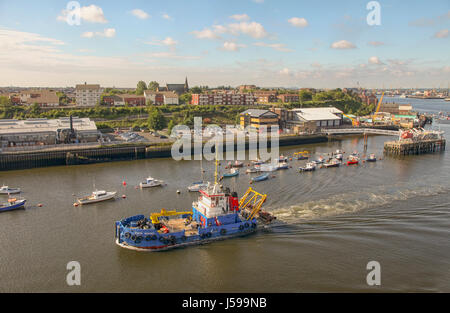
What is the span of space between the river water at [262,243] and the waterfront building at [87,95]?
44722 millimetres

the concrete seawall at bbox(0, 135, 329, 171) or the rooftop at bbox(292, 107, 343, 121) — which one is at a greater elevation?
the rooftop at bbox(292, 107, 343, 121)

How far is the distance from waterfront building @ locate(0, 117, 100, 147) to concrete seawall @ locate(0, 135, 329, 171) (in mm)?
4955

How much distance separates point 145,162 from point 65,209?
16.1 meters

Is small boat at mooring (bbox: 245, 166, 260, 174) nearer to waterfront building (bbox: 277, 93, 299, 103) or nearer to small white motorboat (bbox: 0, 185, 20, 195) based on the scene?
small white motorboat (bbox: 0, 185, 20, 195)

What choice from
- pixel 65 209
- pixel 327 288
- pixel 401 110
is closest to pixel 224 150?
pixel 65 209

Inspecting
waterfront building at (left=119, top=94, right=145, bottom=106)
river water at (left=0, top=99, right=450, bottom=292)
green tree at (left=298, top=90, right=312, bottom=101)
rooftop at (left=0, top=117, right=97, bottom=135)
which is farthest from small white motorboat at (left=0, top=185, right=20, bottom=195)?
green tree at (left=298, top=90, right=312, bottom=101)

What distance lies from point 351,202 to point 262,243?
386 inches

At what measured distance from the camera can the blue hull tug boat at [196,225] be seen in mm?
18203

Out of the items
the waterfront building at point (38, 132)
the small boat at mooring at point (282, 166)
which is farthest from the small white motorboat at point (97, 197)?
the waterfront building at point (38, 132)

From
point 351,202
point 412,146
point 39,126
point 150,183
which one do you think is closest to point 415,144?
point 412,146

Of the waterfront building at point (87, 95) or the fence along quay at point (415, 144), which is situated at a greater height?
the waterfront building at point (87, 95)

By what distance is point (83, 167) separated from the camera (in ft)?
119

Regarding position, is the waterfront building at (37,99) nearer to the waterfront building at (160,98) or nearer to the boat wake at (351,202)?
the waterfront building at (160,98)

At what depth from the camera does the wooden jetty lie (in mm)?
46781
